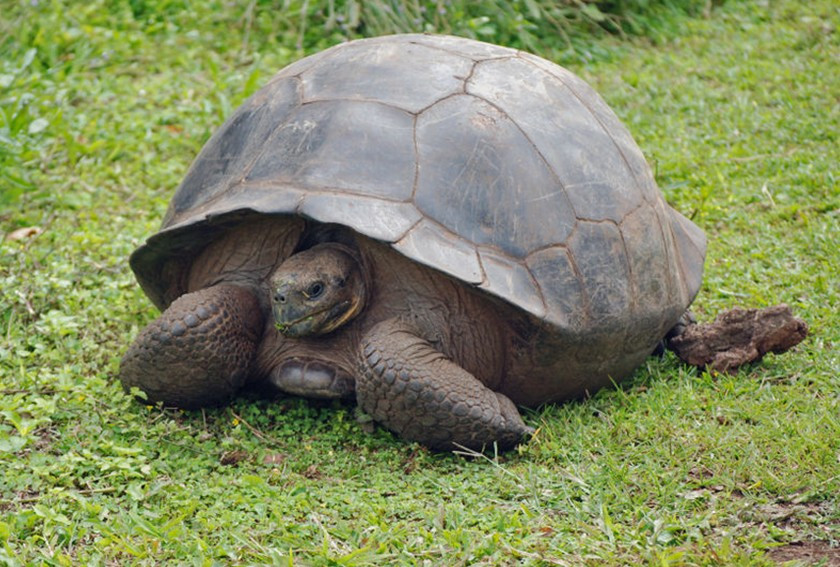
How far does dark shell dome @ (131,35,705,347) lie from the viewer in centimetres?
344

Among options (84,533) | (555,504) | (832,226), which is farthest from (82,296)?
(832,226)

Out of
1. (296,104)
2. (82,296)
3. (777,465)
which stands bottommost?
(82,296)

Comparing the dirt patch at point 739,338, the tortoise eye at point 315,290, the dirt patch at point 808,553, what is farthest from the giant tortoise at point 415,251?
the dirt patch at point 808,553

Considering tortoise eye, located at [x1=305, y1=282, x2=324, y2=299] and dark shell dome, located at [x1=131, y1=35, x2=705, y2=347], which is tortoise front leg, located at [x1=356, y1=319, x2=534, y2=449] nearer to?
tortoise eye, located at [x1=305, y1=282, x2=324, y2=299]

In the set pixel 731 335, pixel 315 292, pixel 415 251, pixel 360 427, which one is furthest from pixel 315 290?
pixel 731 335

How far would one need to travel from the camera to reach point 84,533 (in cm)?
298

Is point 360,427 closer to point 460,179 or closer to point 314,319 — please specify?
point 314,319

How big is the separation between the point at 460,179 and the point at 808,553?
1479 millimetres

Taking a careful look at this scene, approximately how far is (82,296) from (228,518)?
181cm

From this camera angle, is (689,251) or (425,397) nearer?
(425,397)

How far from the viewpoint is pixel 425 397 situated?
3396 mm

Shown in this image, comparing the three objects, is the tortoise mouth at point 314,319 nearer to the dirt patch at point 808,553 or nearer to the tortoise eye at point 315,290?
the tortoise eye at point 315,290

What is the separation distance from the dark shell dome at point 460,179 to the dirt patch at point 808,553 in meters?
1.00

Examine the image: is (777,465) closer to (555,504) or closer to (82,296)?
(555,504)
